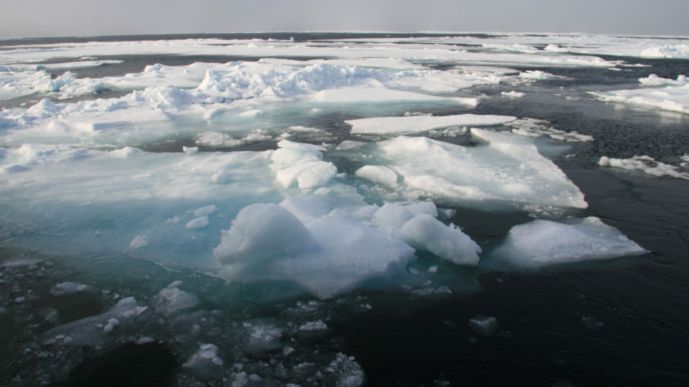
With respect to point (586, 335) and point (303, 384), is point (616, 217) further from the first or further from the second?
point (303, 384)

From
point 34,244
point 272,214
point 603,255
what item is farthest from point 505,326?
point 34,244

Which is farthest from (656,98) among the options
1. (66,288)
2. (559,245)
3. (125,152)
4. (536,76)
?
(66,288)

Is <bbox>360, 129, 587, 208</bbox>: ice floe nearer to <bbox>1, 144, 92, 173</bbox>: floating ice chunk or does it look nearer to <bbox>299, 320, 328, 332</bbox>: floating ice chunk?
<bbox>299, 320, 328, 332</bbox>: floating ice chunk

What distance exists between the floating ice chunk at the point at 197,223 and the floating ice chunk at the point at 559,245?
3451 millimetres

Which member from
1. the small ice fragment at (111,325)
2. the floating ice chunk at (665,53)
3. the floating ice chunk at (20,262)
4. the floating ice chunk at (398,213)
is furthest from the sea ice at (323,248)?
the floating ice chunk at (665,53)

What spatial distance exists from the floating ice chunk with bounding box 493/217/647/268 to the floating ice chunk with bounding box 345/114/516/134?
5688mm

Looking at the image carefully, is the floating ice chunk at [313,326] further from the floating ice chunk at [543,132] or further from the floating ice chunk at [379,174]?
the floating ice chunk at [543,132]

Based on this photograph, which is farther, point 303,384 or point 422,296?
point 422,296

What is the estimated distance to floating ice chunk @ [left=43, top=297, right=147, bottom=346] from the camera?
3855mm

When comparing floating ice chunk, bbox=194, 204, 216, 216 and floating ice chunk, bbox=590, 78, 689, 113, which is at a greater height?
floating ice chunk, bbox=194, 204, 216, 216

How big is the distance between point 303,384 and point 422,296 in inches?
62.4

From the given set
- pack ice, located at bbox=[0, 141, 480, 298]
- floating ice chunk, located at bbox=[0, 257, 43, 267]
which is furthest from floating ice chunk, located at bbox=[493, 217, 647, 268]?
floating ice chunk, located at bbox=[0, 257, 43, 267]

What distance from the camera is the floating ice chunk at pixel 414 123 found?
1115cm

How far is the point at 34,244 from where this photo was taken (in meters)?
5.44
